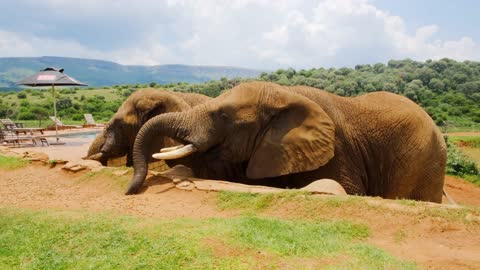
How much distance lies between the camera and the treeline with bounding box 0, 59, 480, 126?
164 ft

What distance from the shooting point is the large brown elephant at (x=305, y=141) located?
856 centimetres

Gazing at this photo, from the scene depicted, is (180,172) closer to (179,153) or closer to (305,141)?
(179,153)

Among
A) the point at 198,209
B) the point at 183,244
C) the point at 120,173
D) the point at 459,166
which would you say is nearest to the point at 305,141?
the point at 198,209

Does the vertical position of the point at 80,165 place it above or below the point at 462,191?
above

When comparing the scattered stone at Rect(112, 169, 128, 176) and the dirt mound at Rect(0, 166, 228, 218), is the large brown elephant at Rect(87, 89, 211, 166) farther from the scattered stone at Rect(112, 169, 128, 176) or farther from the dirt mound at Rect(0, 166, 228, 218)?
the dirt mound at Rect(0, 166, 228, 218)

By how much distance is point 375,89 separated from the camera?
5612cm

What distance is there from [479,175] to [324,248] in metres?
19.3

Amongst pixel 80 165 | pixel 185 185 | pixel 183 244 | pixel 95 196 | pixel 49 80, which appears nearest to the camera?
pixel 183 244

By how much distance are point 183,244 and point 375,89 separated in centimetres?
5372

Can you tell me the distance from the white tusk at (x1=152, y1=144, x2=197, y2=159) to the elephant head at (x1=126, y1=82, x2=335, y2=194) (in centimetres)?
2

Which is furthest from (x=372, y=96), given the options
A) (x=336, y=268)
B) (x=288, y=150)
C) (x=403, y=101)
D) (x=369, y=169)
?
(x=336, y=268)

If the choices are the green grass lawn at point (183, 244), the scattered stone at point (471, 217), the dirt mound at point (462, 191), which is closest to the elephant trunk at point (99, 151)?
the green grass lawn at point (183, 244)

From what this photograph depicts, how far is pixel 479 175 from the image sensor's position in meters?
22.0

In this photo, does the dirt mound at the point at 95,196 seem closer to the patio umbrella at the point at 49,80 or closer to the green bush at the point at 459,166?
the patio umbrella at the point at 49,80
